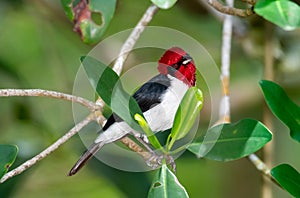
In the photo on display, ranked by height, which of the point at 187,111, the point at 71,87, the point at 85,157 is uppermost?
the point at 187,111

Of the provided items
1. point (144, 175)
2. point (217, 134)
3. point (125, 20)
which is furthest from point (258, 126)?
point (125, 20)

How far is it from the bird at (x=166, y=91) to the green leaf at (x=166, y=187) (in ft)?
0.37

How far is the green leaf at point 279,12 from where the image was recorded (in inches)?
40.3

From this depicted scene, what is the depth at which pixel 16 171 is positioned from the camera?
1.18 meters

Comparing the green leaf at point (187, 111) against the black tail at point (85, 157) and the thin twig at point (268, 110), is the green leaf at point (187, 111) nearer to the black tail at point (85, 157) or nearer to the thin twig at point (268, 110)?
the black tail at point (85, 157)

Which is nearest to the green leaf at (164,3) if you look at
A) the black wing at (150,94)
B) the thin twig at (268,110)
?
the black wing at (150,94)

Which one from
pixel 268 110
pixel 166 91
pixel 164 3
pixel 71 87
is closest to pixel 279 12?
pixel 164 3

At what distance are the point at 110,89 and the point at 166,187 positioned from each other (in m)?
0.17

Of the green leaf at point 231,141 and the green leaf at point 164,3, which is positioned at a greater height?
the green leaf at point 164,3

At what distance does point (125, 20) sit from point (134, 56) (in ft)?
1.37

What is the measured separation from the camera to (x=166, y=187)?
1107mm

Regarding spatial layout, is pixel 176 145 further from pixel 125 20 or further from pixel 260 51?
pixel 125 20

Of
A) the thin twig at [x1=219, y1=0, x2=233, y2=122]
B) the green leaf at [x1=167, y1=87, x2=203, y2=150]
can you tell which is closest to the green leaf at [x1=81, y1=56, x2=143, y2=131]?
the green leaf at [x1=167, y1=87, x2=203, y2=150]

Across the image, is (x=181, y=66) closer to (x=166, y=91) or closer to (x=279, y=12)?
(x=166, y=91)
